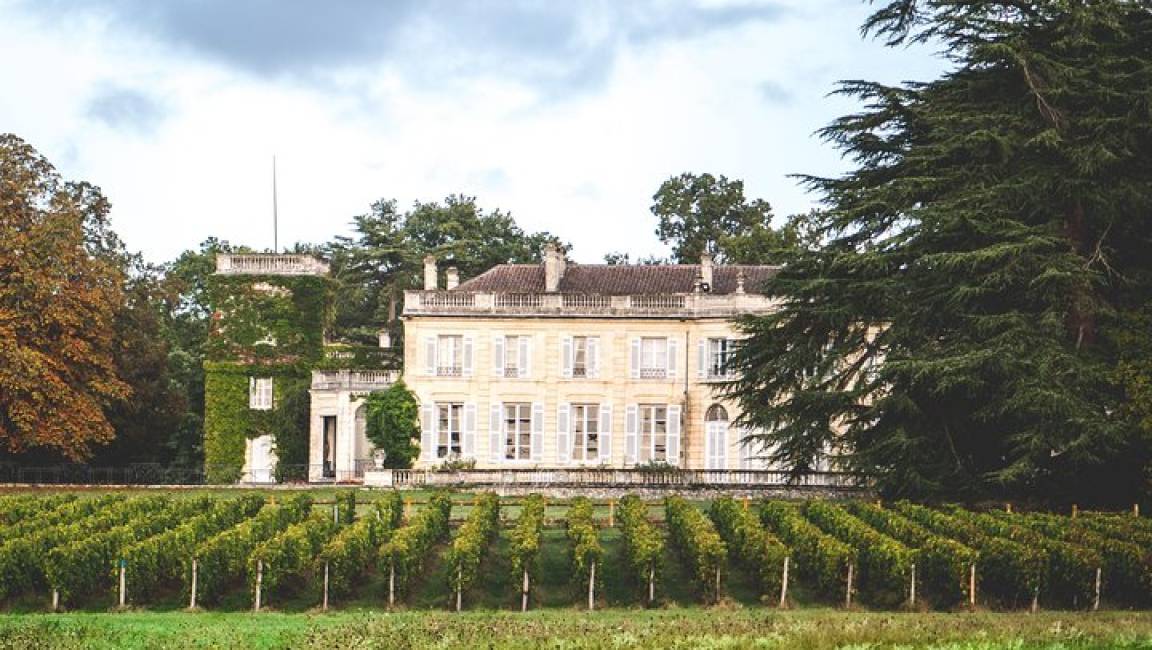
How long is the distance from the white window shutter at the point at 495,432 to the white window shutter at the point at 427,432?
175cm

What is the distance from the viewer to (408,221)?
70.3 meters

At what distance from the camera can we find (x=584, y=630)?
19.8 meters

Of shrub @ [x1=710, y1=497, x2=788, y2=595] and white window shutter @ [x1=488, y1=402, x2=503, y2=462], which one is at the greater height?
white window shutter @ [x1=488, y1=402, x2=503, y2=462]

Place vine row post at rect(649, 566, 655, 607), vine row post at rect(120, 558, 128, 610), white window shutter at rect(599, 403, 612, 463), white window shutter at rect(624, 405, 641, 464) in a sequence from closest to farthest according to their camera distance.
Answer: vine row post at rect(120, 558, 128, 610)
vine row post at rect(649, 566, 655, 607)
white window shutter at rect(624, 405, 641, 464)
white window shutter at rect(599, 403, 612, 463)

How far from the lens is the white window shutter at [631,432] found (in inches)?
1913

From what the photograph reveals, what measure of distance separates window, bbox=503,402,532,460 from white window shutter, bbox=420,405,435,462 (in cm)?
225

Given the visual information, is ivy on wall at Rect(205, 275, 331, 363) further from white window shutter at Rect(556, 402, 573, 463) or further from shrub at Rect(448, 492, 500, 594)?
shrub at Rect(448, 492, 500, 594)

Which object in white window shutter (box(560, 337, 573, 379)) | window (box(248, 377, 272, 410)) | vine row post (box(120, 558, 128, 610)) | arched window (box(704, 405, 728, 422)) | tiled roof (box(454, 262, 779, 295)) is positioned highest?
tiled roof (box(454, 262, 779, 295))

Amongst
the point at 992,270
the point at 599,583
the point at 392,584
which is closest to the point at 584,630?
the point at 392,584

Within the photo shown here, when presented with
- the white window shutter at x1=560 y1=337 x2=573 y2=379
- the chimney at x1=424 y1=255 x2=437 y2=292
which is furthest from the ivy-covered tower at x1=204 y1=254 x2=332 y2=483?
the white window shutter at x1=560 y1=337 x2=573 y2=379

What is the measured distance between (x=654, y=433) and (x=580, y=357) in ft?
10.7

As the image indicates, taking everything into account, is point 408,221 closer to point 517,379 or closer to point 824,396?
point 517,379

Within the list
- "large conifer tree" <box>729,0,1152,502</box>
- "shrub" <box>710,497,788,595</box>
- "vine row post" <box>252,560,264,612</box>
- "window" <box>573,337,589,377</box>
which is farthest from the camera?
"window" <box>573,337,589,377</box>

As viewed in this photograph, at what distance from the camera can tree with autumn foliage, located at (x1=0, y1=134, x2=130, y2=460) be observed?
1682 inches
